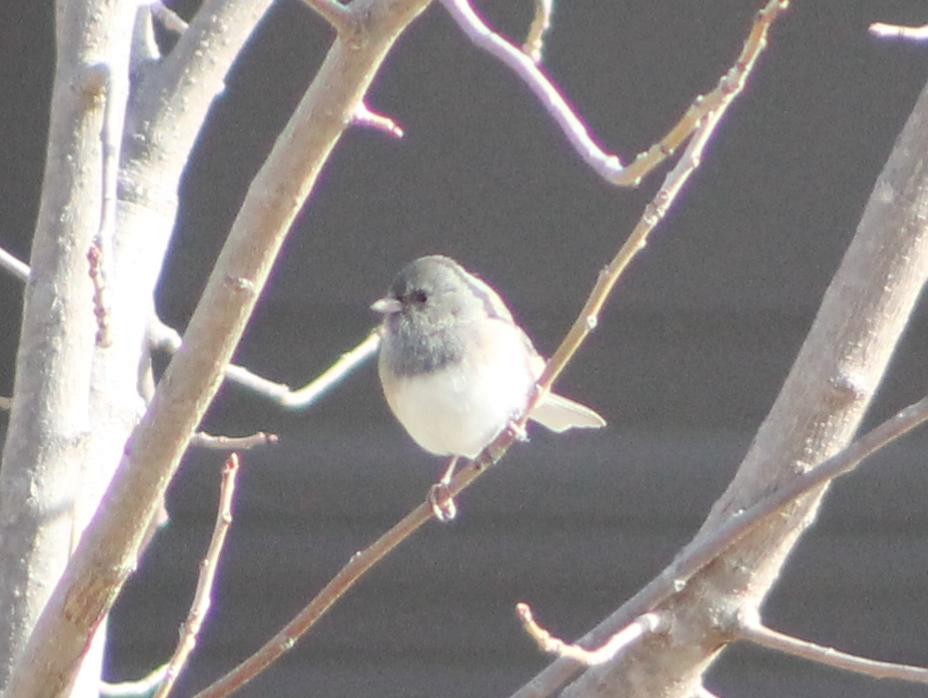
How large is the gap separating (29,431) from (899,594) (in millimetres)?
2386

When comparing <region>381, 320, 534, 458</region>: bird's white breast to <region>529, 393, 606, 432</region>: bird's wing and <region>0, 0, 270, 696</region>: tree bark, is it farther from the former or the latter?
<region>0, 0, 270, 696</region>: tree bark

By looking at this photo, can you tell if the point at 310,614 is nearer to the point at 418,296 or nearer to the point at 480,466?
the point at 480,466

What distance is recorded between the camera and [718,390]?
337 cm

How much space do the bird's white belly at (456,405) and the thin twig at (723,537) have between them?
2.53 ft

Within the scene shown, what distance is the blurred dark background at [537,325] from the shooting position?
3238mm

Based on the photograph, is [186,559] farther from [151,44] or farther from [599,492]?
[151,44]

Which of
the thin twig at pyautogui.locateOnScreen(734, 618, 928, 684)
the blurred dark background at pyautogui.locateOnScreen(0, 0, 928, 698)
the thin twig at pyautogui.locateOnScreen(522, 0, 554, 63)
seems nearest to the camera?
the thin twig at pyautogui.locateOnScreen(734, 618, 928, 684)

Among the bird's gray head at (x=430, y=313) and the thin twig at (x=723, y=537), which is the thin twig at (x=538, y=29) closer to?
the thin twig at (x=723, y=537)

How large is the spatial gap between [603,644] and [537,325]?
6.81ft

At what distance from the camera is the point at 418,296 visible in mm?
2242

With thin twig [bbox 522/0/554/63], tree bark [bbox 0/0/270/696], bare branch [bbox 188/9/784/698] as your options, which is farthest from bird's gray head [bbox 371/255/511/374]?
thin twig [bbox 522/0/554/63]

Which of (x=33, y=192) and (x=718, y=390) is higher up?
(x=33, y=192)

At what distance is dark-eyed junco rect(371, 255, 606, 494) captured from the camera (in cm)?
210

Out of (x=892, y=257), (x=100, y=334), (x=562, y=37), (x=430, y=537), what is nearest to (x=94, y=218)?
(x=100, y=334)
